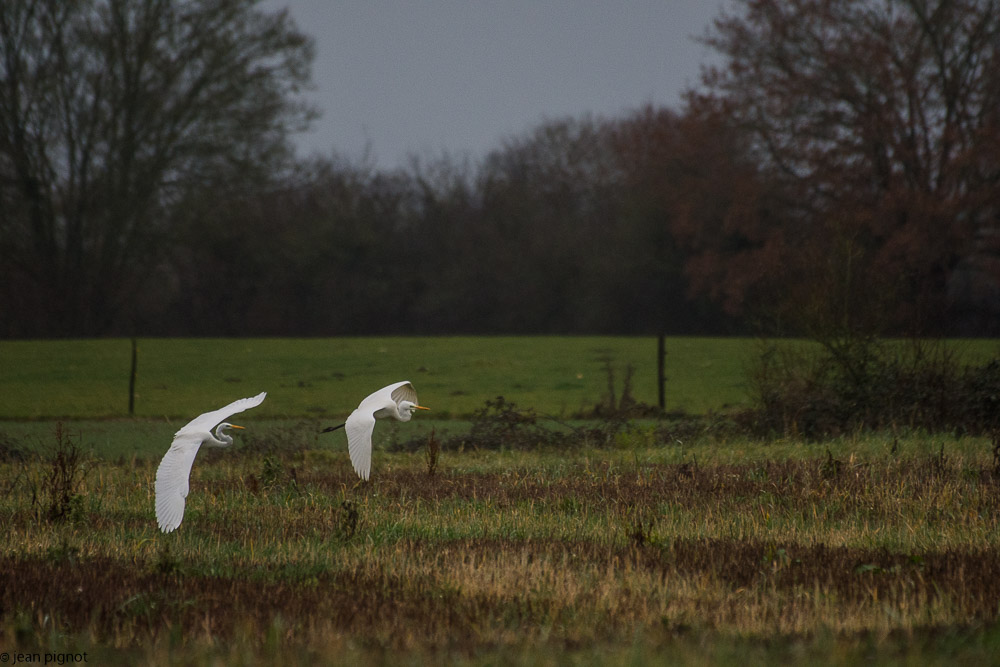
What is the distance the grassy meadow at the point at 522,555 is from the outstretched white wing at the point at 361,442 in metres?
0.41

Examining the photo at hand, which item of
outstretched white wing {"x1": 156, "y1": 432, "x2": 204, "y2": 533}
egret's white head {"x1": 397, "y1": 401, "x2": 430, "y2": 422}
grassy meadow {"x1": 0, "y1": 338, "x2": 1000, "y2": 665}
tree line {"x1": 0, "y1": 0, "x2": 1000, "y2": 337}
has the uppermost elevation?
tree line {"x1": 0, "y1": 0, "x2": 1000, "y2": 337}

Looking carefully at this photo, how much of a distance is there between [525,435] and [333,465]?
3.68m

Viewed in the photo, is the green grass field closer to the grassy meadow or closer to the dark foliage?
the dark foliage

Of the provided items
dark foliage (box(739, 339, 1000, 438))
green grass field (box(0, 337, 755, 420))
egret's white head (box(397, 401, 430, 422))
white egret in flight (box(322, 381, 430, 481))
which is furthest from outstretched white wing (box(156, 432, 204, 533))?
green grass field (box(0, 337, 755, 420))

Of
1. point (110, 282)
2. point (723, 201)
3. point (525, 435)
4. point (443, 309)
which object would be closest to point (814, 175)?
point (723, 201)

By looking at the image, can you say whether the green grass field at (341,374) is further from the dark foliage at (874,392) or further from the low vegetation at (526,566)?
the low vegetation at (526,566)

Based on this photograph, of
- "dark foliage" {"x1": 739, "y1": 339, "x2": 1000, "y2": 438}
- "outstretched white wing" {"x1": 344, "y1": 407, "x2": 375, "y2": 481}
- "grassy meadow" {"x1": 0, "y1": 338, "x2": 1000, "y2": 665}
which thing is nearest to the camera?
"grassy meadow" {"x1": 0, "y1": 338, "x2": 1000, "y2": 665}

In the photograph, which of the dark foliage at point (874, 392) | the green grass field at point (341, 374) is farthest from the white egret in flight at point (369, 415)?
the green grass field at point (341, 374)

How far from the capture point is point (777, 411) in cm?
1605

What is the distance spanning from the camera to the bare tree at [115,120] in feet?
124

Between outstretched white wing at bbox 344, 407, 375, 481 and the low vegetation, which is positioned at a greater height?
outstretched white wing at bbox 344, 407, 375, 481

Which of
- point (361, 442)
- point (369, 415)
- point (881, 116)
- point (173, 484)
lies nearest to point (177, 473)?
point (173, 484)

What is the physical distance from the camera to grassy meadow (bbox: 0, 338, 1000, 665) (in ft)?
16.3

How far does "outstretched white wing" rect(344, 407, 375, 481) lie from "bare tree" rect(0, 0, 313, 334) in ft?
102
